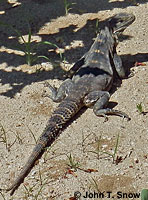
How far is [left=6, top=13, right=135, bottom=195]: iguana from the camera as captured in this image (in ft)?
22.4

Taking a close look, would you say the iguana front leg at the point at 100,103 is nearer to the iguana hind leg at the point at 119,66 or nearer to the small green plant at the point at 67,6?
the iguana hind leg at the point at 119,66

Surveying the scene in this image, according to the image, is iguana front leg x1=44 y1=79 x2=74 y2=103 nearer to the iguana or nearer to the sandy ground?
the iguana

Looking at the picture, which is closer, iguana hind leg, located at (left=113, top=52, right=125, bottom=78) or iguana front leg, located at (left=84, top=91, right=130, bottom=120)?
iguana front leg, located at (left=84, top=91, right=130, bottom=120)

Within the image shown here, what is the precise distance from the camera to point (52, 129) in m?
6.86

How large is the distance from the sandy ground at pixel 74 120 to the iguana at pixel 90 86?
0.40ft

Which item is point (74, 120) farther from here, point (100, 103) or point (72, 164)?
point (72, 164)

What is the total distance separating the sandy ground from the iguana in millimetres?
123

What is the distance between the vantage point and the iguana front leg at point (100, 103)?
7219mm

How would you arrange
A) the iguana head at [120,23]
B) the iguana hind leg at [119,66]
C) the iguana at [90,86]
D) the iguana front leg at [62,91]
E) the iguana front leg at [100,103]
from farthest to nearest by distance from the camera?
1. the iguana head at [120,23]
2. the iguana hind leg at [119,66]
3. the iguana front leg at [62,91]
4. the iguana front leg at [100,103]
5. the iguana at [90,86]

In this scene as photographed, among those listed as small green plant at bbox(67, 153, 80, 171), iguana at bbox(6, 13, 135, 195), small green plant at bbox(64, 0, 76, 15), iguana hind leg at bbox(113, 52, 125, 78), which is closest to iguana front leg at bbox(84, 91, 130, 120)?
iguana at bbox(6, 13, 135, 195)

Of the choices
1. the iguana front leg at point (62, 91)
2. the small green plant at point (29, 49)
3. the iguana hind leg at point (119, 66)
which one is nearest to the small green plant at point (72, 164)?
the iguana front leg at point (62, 91)

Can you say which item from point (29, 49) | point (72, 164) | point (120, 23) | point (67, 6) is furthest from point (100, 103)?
point (67, 6)

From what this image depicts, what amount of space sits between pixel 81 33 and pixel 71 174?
361 centimetres

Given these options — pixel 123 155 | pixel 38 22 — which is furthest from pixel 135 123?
pixel 38 22
